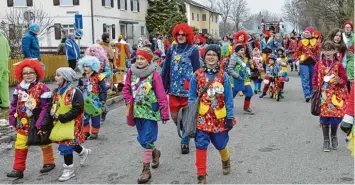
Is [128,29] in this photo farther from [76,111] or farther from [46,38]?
[76,111]

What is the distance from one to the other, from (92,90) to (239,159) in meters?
2.82

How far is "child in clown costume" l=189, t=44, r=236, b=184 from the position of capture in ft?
17.4

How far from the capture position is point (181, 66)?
6.75m

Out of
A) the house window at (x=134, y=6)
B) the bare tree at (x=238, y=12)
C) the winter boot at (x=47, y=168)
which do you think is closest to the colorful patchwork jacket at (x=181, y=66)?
the winter boot at (x=47, y=168)

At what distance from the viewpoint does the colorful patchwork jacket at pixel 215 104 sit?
17.4 ft

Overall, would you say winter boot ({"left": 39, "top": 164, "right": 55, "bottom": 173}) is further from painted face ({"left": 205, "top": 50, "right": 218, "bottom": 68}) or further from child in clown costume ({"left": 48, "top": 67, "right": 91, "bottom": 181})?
painted face ({"left": 205, "top": 50, "right": 218, "bottom": 68})

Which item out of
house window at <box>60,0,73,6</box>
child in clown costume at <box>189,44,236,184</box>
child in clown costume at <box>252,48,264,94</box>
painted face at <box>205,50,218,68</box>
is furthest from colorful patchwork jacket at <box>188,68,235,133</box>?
house window at <box>60,0,73,6</box>

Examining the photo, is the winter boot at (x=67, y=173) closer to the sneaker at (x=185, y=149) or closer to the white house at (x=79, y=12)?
the sneaker at (x=185, y=149)

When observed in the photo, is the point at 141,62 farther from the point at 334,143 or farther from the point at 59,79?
the point at 334,143

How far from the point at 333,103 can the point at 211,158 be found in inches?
73.8

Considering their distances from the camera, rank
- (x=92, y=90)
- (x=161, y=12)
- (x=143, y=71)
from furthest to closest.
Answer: (x=161, y=12) → (x=92, y=90) → (x=143, y=71)

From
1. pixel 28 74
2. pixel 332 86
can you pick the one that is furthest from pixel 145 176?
pixel 332 86

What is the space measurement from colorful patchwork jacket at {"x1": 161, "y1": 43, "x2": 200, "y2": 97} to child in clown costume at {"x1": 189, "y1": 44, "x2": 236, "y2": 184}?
128 centimetres

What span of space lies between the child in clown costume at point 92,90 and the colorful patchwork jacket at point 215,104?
2.74m
